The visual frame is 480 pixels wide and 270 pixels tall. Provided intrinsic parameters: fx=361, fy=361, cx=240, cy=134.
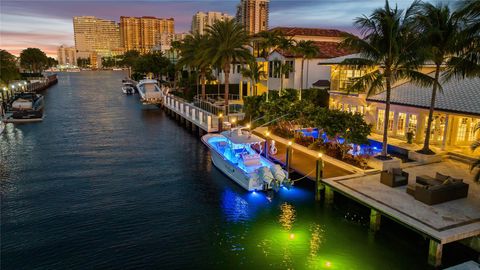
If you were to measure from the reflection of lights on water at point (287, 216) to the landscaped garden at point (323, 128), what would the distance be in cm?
519

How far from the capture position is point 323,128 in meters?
23.0

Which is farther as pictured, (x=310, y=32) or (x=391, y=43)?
(x=310, y=32)

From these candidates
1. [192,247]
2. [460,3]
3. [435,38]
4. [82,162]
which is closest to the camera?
[460,3]

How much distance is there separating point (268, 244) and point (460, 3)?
1234 centimetres

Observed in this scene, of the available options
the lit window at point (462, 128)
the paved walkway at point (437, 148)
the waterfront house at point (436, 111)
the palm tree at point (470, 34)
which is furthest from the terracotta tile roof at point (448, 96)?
the palm tree at point (470, 34)

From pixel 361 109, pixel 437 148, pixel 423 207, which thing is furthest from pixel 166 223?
pixel 361 109

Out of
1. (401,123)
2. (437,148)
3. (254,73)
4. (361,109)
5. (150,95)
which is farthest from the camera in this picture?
(150,95)

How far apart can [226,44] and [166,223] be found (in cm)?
2527

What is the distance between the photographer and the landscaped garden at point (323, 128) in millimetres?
21688

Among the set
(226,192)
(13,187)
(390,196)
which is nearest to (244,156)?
(226,192)

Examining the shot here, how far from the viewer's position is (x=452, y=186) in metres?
16.0

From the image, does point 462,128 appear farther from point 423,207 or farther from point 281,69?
point 281,69

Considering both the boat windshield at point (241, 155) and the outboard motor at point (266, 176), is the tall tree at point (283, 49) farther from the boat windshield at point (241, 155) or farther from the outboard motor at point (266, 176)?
the outboard motor at point (266, 176)

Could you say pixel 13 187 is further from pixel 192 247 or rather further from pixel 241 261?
pixel 241 261
